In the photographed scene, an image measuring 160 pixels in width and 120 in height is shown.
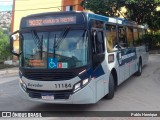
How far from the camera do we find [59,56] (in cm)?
783

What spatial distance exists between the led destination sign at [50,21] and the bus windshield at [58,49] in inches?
9.0

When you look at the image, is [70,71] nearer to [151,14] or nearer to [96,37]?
[96,37]

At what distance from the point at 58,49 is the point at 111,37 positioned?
2.62 m

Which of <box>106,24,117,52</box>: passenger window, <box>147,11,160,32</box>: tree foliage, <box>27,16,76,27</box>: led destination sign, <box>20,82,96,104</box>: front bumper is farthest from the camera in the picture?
<box>147,11,160,32</box>: tree foliage

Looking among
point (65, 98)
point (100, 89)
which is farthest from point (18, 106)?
point (100, 89)

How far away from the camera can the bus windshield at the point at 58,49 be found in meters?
7.72

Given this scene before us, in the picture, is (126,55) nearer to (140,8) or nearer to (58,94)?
(58,94)

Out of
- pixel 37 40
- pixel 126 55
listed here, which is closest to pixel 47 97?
pixel 37 40

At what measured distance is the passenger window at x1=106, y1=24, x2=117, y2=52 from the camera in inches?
373

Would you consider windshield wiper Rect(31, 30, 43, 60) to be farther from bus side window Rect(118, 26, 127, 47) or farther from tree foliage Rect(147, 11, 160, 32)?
tree foliage Rect(147, 11, 160, 32)

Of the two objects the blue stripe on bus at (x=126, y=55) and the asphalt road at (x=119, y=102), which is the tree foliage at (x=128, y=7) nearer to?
the blue stripe on bus at (x=126, y=55)

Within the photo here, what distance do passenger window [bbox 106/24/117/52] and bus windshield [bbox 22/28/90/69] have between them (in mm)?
1765

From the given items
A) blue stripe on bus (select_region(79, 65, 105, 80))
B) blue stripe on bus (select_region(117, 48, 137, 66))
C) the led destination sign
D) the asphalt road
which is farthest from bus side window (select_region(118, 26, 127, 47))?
the led destination sign

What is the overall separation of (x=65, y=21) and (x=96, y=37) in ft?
3.16
